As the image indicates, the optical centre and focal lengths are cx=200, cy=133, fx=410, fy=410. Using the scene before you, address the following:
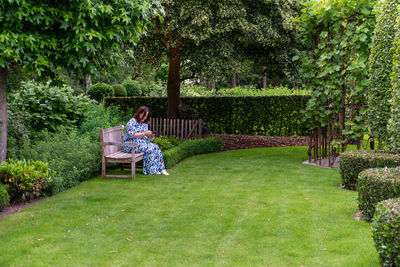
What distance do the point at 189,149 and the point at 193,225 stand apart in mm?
6274

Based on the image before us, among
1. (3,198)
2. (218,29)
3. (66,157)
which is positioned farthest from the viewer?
(218,29)

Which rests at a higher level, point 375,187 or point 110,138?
point 110,138

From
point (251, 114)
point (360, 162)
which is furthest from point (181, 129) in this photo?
point (360, 162)

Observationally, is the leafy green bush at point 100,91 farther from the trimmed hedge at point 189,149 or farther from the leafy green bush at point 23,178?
the leafy green bush at point 23,178

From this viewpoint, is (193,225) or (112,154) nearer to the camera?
(193,225)

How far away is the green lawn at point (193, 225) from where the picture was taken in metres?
4.10

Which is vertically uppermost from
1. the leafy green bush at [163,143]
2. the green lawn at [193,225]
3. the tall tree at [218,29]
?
the tall tree at [218,29]

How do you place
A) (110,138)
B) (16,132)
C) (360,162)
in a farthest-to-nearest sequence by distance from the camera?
(110,138)
(16,132)
(360,162)

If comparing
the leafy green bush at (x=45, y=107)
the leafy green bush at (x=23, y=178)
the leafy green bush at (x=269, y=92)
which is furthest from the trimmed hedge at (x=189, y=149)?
the leafy green bush at (x=269, y=92)

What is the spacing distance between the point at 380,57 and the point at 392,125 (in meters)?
2.07

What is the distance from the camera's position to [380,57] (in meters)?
7.20

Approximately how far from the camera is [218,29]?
10.5m

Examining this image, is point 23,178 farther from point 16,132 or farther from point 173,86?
point 173,86

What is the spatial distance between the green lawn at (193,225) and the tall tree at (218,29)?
4065 mm
